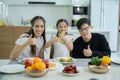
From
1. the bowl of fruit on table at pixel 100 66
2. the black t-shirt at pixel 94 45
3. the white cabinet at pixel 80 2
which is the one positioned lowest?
the bowl of fruit on table at pixel 100 66

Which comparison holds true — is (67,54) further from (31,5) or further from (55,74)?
(31,5)

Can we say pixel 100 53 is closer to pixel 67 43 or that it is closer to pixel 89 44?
pixel 89 44

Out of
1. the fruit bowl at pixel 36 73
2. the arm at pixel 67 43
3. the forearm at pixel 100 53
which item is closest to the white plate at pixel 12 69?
the fruit bowl at pixel 36 73

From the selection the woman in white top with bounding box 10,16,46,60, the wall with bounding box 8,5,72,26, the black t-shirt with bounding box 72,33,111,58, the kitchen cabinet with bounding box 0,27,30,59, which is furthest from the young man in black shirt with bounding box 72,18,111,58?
the wall with bounding box 8,5,72,26

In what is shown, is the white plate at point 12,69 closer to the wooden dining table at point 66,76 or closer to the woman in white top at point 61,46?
the wooden dining table at point 66,76

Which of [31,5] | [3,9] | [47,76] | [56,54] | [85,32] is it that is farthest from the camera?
[31,5]

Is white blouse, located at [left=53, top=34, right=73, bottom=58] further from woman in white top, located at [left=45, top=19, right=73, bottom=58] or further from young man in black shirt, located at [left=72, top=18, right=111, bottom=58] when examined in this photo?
young man in black shirt, located at [left=72, top=18, right=111, bottom=58]

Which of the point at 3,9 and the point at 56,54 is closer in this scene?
the point at 56,54

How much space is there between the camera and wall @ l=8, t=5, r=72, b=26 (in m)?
6.09

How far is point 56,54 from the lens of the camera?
2566mm

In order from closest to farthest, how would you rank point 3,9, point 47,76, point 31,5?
point 47,76, point 3,9, point 31,5

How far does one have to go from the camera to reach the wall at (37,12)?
609cm

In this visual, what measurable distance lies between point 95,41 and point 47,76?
1032 mm

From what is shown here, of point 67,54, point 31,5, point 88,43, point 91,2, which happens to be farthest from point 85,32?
point 31,5
